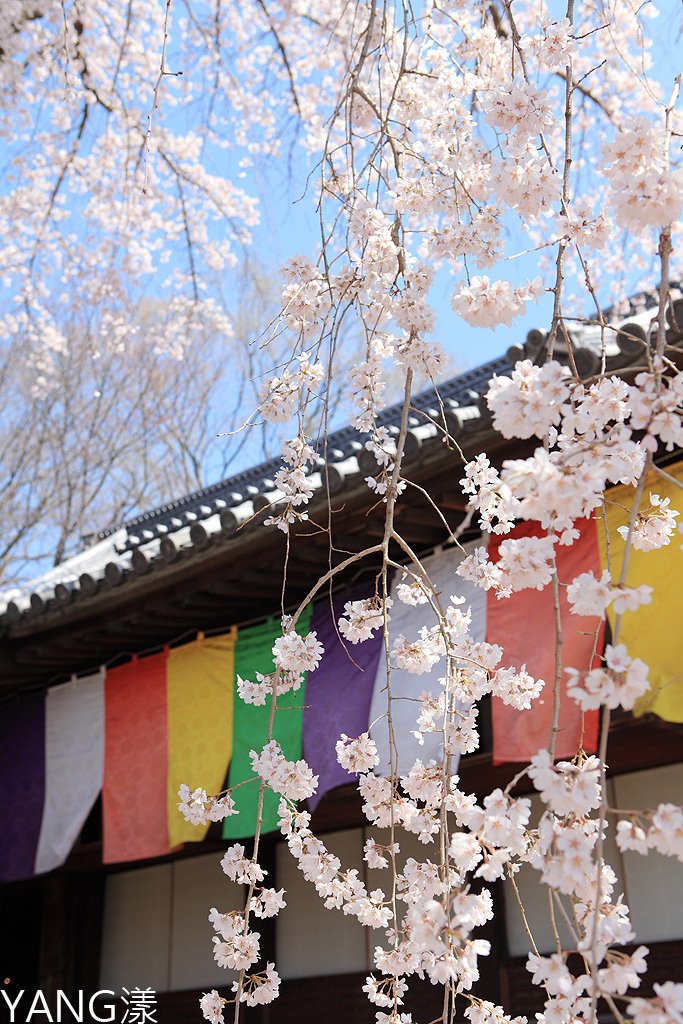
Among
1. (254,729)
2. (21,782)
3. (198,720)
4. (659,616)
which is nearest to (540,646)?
(659,616)

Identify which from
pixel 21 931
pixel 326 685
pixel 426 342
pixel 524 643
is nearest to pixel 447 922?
pixel 426 342

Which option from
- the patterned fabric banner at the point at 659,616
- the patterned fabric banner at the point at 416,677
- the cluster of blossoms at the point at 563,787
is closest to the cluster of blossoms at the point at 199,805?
the cluster of blossoms at the point at 563,787

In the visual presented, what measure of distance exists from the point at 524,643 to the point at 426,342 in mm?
2321

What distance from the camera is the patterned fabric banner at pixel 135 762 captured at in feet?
17.7

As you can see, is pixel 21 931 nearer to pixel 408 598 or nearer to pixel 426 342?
pixel 408 598

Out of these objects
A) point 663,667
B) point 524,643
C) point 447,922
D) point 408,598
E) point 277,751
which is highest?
point 524,643

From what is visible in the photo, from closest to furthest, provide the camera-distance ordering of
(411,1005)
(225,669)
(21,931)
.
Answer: (411,1005) → (225,669) → (21,931)

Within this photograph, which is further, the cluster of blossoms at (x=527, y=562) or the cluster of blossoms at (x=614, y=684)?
the cluster of blossoms at (x=527, y=562)

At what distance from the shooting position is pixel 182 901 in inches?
237

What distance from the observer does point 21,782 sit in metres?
6.06

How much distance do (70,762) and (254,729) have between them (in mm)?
1445

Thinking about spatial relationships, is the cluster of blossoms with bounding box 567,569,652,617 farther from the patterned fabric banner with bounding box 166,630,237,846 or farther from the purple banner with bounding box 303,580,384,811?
the patterned fabric banner with bounding box 166,630,237,846

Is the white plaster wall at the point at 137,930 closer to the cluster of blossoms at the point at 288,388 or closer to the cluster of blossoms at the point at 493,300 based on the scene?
the cluster of blossoms at the point at 288,388

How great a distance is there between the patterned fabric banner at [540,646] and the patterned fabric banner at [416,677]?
86mm
